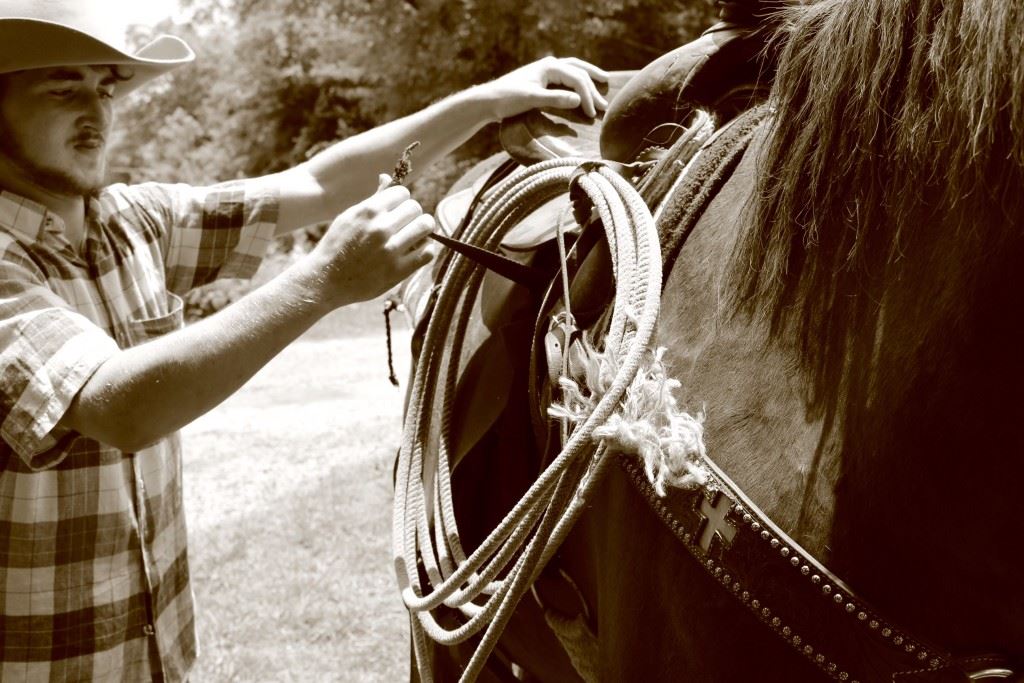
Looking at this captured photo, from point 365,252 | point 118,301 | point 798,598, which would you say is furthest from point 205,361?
point 798,598

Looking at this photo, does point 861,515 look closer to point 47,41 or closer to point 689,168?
point 689,168

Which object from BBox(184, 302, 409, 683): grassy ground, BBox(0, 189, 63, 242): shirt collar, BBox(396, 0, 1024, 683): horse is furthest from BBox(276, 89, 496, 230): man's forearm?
BBox(184, 302, 409, 683): grassy ground

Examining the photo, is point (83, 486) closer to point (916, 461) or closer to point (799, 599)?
point (799, 599)

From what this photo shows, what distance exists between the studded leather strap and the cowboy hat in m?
1.37

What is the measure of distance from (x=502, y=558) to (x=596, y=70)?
1240 mm

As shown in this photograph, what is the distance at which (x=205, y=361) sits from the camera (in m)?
1.47

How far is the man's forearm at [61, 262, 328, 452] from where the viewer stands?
147cm

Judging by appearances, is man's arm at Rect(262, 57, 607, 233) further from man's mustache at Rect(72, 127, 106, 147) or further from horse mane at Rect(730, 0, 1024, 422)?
horse mane at Rect(730, 0, 1024, 422)

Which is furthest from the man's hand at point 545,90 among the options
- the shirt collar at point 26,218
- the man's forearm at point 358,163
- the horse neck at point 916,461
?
the horse neck at point 916,461

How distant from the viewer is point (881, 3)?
42.1 inches

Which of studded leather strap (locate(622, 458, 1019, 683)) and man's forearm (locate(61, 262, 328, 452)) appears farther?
man's forearm (locate(61, 262, 328, 452))

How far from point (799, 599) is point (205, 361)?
0.89m

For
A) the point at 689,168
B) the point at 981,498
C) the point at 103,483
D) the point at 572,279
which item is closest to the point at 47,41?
the point at 103,483

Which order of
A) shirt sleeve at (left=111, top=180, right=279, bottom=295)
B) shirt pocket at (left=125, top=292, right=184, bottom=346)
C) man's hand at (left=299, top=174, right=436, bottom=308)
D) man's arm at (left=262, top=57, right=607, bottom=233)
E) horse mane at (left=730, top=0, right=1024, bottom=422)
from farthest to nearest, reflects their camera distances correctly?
shirt sleeve at (left=111, top=180, right=279, bottom=295) < man's arm at (left=262, top=57, right=607, bottom=233) < shirt pocket at (left=125, top=292, right=184, bottom=346) < man's hand at (left=299, top=174, right=436, bottom=308) < horse mane at (left=730, top=0, right=1024, bottom=422)
